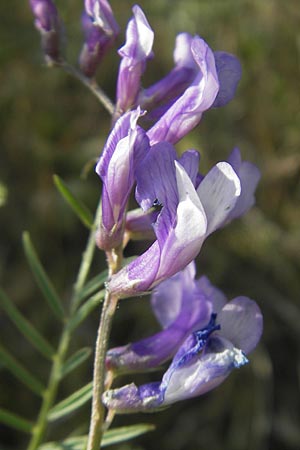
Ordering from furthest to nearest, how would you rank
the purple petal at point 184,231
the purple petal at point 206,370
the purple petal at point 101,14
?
the purple petal at point 101,14 < the purple petal at point 206,370 < the purple petal at point 184,231

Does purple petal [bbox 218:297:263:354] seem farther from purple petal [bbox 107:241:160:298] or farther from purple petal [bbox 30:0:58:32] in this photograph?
purple petal [bbox 30:0:58:32]

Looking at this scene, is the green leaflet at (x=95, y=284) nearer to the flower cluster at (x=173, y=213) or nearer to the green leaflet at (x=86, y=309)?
the green leaflet at (x=86, y=309)

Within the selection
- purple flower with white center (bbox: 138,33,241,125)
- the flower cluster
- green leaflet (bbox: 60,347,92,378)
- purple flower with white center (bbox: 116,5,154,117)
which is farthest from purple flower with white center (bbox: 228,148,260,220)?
green leaflet (bbox: 60,347,92,378)

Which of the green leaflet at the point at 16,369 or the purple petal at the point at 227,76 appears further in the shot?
the green leaflet at the point at 16,369

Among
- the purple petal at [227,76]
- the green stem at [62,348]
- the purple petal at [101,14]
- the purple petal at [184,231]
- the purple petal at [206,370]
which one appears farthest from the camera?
the green stem at [62,348]

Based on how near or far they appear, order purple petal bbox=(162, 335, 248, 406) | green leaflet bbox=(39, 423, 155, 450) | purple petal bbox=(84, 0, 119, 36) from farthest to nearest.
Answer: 1. green leaflet bbox=(39, 423, 155, 450)
2. purple petal bbox=(84, 0, 119, 36)
3. purple petal bbox=(162, 335, 248, 406)

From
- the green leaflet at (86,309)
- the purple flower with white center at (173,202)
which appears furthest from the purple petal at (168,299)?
the purple flower with white center at (173,202)

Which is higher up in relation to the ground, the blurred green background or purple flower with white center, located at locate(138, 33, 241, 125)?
purple flower with white center, located at locate(138, 33, 241, 125)

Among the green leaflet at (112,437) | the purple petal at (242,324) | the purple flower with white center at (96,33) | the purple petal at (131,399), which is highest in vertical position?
the purple flower with white center at (96,33)

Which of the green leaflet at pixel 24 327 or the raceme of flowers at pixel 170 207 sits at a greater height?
the raceme of flowers at pixel 170 207
